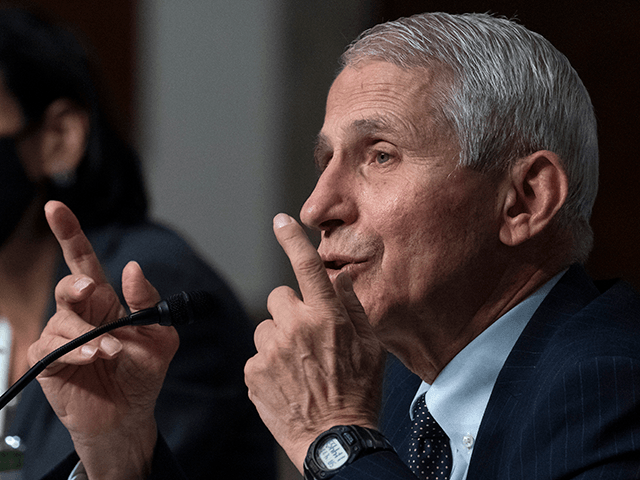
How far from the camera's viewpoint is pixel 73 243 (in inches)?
44.8

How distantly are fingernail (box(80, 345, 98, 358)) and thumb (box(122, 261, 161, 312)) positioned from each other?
0.33 ft


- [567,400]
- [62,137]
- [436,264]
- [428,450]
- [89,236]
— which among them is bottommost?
[428,450]

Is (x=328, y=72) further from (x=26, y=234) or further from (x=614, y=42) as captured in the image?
(x=26, y=234)

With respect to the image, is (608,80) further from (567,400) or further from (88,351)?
(88,351)

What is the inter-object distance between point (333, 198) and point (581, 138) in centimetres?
42

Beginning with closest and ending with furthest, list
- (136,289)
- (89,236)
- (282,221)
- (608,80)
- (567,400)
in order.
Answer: (567,400) < (282,221) < (136,289) < (608,80) < (89,236)

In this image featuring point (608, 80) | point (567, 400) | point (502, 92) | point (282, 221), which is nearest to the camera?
point (567, 400)

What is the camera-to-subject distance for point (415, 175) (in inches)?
38.9

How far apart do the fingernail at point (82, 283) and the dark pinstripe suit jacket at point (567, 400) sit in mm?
570

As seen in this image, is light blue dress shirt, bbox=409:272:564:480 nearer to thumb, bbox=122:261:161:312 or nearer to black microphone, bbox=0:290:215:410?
black microphone, bbox=0:290:215:410

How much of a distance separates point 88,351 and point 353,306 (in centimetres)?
45

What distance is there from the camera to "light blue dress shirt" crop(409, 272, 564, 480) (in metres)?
1.01

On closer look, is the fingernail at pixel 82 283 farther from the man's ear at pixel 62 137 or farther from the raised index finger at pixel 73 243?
the man's ear at pixel 62 137

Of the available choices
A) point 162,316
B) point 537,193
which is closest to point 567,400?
point 537,193
